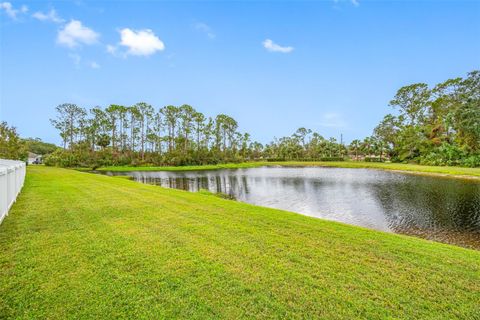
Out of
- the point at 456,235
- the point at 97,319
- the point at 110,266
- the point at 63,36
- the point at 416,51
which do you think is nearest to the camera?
the point at 97,319

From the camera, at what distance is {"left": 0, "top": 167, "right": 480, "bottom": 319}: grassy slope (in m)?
2.89

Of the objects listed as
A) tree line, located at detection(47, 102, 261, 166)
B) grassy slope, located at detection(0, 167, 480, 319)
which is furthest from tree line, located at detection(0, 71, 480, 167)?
grassy slope, located at detection(0, 167, 480, 319)

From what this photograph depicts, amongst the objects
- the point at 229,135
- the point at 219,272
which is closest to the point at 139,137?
the point at 229,135

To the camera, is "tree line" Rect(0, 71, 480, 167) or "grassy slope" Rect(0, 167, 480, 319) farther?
"tree line" Rect(0, 71, 480, 167)

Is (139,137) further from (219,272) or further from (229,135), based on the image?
(219,272)

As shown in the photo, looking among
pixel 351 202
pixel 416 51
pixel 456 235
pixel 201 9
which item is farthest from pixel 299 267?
pixel 416 51

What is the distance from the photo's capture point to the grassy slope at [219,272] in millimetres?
2893

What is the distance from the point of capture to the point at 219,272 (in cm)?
370

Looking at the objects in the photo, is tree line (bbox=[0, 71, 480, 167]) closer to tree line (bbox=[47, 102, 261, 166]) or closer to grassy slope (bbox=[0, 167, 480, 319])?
tree line (bbox=[47, 102, 261, 166])

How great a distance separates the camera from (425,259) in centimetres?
454

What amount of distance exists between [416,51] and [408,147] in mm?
25909

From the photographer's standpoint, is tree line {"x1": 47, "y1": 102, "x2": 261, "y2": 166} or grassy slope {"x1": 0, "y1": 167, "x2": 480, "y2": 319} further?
tree line {"x1": 47, "y1": 102, "x2": 261, "y2": 166}

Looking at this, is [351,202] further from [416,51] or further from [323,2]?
[416,51]

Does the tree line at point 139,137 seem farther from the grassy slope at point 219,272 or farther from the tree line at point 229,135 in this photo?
the grassy slope at point 219,272
